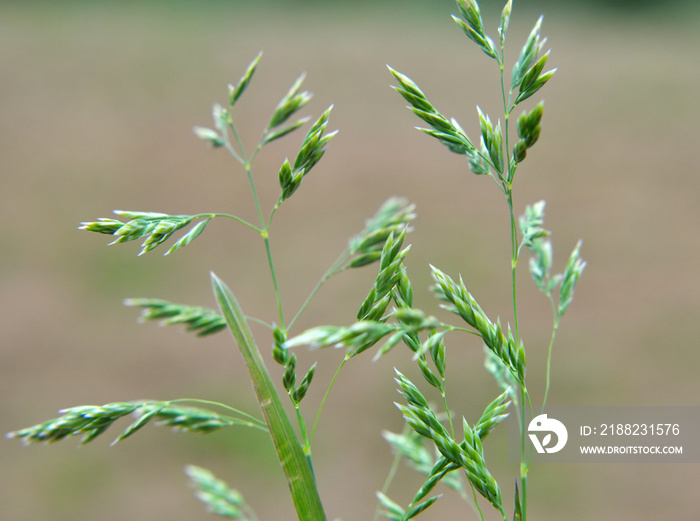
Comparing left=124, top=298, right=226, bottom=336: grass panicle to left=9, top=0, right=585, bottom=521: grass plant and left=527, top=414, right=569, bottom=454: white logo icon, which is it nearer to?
left=9, top=0, right=585, bottom=521: grass plant

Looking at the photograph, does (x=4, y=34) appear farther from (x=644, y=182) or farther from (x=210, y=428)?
(x=210, y=428)

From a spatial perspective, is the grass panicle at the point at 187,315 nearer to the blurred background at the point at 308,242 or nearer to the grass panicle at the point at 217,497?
the grass panicle at the point at 217,497

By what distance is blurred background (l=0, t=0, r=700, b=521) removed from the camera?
2.91m

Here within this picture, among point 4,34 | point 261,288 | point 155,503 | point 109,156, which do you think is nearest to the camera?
point 155,503

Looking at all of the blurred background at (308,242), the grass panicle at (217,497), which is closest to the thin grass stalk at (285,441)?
the grass panicle at (217,497)

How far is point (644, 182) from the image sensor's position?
555 centimetres

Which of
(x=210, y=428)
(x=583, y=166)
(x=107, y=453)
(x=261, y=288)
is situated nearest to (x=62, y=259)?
(x=261, y=288)

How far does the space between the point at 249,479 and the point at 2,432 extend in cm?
138

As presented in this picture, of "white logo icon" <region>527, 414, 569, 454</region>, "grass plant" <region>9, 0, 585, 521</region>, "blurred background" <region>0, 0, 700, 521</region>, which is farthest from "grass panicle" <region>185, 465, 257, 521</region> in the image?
"blurred background" <region>0, 0, 700, 521</region>

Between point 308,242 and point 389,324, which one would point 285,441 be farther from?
point 308,242

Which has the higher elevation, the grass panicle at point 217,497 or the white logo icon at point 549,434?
the white logo icon at point 549,434

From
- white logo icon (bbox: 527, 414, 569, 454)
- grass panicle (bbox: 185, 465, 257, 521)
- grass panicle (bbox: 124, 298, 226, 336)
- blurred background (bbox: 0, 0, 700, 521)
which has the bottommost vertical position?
grass panicle (bbox: 185, 465, 257, 521)

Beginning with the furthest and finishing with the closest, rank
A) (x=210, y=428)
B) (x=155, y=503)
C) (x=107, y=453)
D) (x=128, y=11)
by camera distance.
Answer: (x=128, y=11) < (x=107, y=453) < (x=155, y=503) < (x=210, y=428)

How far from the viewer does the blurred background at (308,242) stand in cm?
291
